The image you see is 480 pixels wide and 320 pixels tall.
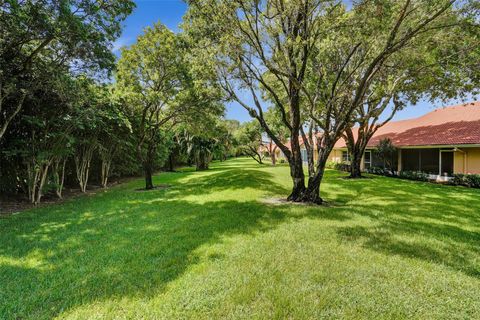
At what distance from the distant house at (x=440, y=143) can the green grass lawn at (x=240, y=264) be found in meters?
9.54

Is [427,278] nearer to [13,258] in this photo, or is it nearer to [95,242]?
[95,242]

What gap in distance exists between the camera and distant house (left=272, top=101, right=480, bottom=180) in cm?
1398

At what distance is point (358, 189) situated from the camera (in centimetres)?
1221

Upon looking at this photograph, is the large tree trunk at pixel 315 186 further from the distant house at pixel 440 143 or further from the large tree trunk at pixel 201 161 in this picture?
the large tree trunk at pixel 201 161

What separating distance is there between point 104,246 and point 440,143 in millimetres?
18769

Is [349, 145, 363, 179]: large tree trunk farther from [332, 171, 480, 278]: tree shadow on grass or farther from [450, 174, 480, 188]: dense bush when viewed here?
[332, 171, 480, 278]: tree shadow on grass

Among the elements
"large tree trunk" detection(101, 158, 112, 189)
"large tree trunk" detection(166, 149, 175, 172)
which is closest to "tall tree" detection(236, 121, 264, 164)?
"large tree trunk" detection(166, 149, 175, 172)

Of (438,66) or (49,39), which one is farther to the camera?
(438,66)

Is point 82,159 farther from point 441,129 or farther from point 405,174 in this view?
point 441,129

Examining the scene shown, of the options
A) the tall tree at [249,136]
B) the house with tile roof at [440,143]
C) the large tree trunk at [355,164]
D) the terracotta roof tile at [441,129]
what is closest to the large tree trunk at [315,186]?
the large tree trunk at [355,164]

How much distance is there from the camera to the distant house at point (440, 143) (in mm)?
13984

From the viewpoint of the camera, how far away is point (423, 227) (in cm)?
594

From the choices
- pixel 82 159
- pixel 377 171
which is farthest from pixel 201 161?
pixel 377 171

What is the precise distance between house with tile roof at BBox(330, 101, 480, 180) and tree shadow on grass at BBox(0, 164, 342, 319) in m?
13.2
